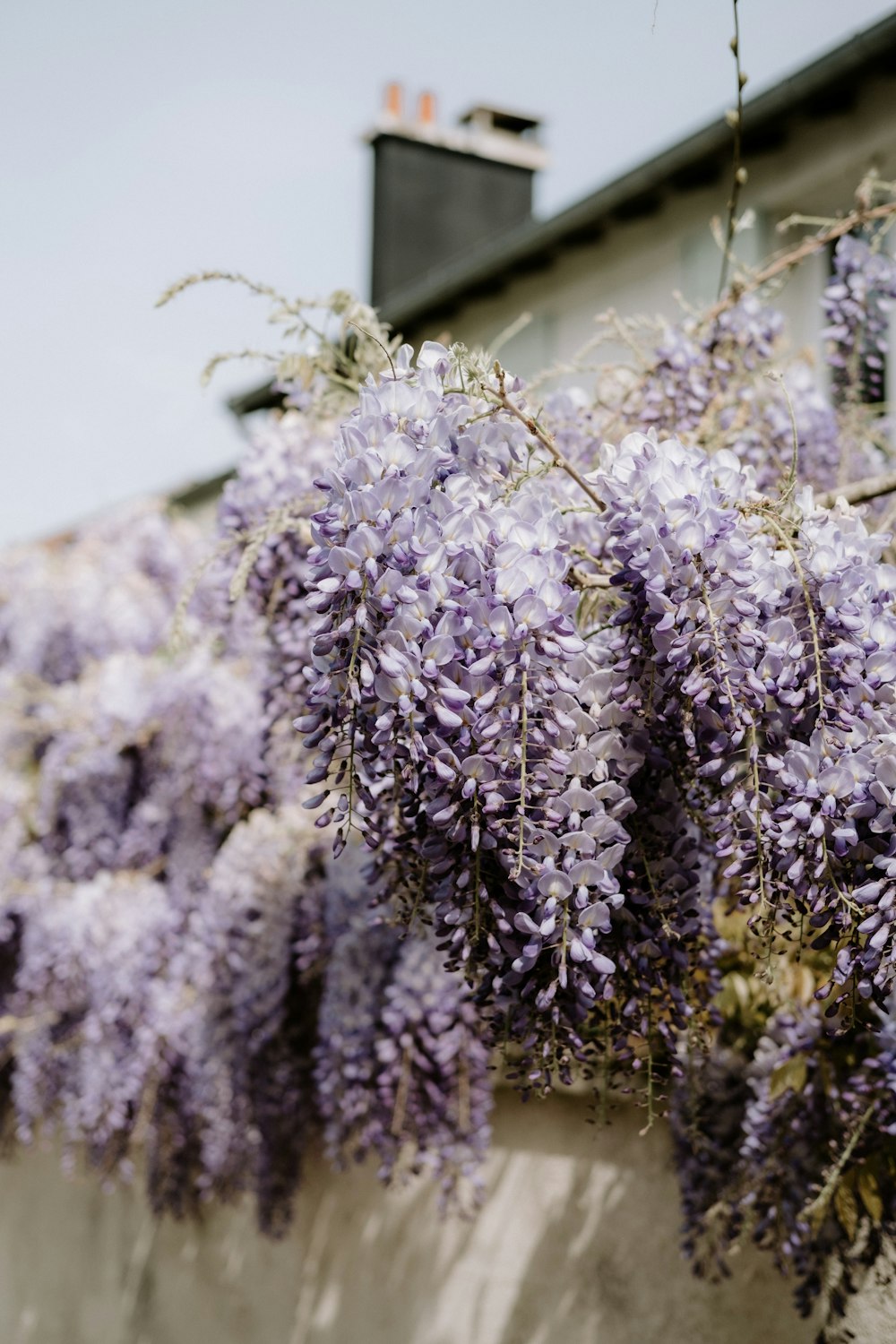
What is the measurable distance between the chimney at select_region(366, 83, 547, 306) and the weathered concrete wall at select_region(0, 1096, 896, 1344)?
6.54m

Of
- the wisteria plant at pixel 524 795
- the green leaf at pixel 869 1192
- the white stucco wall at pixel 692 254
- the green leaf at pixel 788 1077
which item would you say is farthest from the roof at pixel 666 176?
the green leaf at pixel 869 1192

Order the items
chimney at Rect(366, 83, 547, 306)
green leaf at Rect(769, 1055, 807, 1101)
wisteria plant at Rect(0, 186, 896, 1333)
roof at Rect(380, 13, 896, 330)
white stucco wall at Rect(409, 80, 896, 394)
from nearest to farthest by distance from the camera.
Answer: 1. wisteria plant at Rect(0, 186, 896, 1333)
2. green leaf at Rect(769, 1055, 807, 1101)
3. roof at Rect(380, 13, 896, 330)
4. white stucco wall at Rect(409, 80, 896, 394)
5. chimney at Rect(366, 83, 547, 306)

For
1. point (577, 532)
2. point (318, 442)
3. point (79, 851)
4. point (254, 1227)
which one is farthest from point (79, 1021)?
point (577, 532)

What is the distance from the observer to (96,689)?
18.7 ft

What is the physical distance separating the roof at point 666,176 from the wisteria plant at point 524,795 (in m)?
1.79

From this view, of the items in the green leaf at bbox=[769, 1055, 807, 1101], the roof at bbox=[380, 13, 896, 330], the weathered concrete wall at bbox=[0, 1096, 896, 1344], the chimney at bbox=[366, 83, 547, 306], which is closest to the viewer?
the green leaf at bbox=[769, 1055, 807, 1101]

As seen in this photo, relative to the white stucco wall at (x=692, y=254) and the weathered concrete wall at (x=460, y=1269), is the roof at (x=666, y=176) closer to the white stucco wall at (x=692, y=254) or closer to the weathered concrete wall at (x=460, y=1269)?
the white stucco wall at (x=692, y=254)

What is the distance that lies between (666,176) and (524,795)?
4.77 metres

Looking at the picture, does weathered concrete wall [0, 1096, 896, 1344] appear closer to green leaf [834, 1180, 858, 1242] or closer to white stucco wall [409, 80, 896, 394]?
green leaf [834, 1180, 858, 1242]

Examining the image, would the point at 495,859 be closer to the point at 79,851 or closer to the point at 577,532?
the point at 577,532

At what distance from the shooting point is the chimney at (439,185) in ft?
32.6

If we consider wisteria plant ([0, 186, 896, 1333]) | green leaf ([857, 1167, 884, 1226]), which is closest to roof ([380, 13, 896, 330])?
wisteria plant ([0, 186, 896, 1333])

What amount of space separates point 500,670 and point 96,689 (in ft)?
13.6

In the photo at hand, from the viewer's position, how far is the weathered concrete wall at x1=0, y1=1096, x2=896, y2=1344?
3.51m
